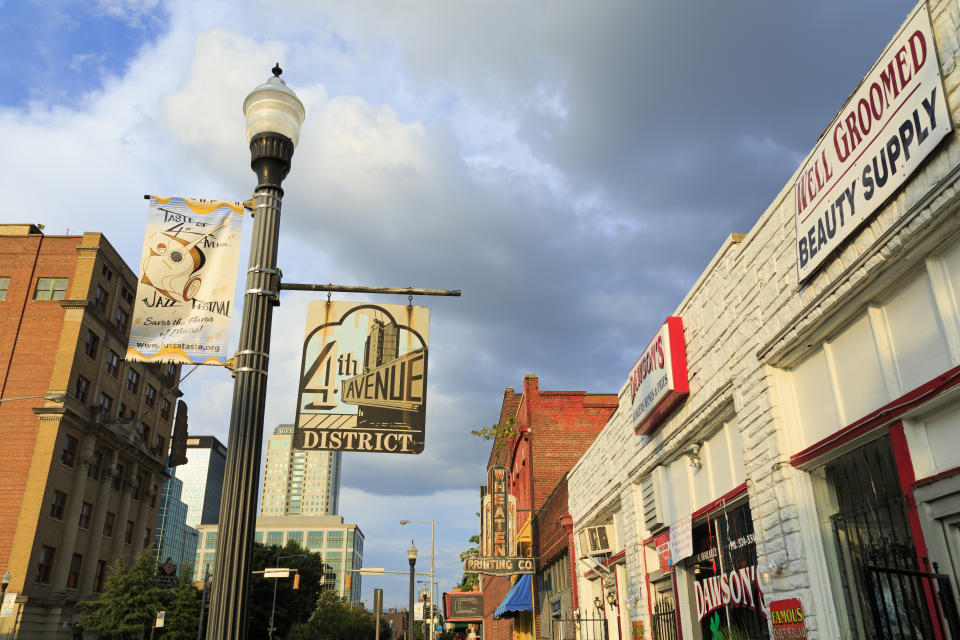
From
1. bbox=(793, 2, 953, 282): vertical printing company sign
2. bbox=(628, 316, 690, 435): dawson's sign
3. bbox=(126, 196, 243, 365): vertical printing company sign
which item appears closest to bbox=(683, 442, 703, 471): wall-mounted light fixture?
bbox=(628, 316, 690, 435): dawson's sign

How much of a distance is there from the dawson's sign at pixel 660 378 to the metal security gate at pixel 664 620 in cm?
320

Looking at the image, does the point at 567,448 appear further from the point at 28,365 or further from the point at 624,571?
the point at 28,365

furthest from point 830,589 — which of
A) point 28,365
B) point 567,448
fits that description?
point 28,365

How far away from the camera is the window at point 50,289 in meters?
47.6

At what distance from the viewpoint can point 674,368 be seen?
11625 mm

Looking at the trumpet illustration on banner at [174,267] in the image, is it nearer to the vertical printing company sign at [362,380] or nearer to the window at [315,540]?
the vertical printing company sign at [362,380]

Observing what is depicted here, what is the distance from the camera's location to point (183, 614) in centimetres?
3956

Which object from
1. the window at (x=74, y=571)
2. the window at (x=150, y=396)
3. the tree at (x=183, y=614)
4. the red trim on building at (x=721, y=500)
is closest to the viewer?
the red trim on building at (x=721, y=500)

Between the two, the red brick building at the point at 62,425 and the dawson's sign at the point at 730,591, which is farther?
the red brick building at the point at 62,425

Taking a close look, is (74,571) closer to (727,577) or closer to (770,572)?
(727,577)

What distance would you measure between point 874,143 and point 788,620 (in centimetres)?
535

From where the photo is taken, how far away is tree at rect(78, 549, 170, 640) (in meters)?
37.1

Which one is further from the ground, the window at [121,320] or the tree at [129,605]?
the window at [121,320]

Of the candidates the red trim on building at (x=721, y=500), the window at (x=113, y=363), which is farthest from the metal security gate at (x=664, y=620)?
the window at (x=113, y=363)
